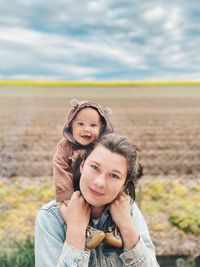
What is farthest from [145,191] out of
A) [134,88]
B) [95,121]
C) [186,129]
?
[134,88]

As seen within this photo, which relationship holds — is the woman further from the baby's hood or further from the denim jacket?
the baby's hood

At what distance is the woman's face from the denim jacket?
0.08 m

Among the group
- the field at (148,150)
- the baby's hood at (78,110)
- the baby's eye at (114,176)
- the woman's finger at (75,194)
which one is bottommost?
the field at (148,150)

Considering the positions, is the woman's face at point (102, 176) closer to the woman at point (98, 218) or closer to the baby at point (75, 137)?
the woman at point (98, 218)

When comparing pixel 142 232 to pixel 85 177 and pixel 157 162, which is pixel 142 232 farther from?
pixel 157 162

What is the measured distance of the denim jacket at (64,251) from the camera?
170 centimetres

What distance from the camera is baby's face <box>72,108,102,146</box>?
193 centimetres

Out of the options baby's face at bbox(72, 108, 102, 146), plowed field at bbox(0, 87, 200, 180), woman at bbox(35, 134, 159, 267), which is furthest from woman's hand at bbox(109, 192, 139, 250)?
plowed field at bbox(0, 87, 200, 180)

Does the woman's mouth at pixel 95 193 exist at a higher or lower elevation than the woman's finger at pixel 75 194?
higher

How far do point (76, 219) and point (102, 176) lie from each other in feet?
0.49

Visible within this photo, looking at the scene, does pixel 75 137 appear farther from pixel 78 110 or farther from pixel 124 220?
pixel 124 220

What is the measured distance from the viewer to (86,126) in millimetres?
1931

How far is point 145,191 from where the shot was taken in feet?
24.2

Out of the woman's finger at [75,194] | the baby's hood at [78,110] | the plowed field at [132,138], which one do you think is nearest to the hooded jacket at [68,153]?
the baby's hood at [78,110]
